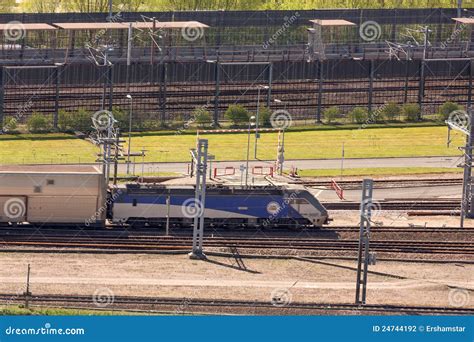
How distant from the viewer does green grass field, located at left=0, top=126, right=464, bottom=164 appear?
7200 centimetres

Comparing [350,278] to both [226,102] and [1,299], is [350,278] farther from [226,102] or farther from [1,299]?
[226,102]

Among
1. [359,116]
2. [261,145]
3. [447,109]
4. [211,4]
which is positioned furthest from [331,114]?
[211,4]

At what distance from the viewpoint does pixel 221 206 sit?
2237 inches

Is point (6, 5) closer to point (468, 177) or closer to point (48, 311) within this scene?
point (468, 177)

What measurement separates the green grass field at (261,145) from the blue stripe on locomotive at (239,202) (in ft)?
48.5

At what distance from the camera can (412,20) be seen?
317 feet

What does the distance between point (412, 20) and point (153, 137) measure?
27.1 meters

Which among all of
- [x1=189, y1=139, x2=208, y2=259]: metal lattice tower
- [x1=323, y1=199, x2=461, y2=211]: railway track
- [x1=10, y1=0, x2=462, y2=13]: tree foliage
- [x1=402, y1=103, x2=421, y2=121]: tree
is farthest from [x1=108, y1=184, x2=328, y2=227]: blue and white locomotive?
[x1=10, y1=0, x2=462, y2=13]: tree foliage

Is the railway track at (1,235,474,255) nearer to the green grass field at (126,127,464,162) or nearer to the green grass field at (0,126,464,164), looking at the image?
the green grass field at (0,126,464,164)

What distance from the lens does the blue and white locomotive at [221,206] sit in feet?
185

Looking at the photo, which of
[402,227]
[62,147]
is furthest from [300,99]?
[402,227]

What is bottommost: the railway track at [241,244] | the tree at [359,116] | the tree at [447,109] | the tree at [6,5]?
the railway track at [241,244]

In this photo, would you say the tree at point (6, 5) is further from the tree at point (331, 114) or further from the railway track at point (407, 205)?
the railway track at point (407, 205)

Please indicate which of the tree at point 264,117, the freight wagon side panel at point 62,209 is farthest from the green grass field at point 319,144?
the freight wagon side panel at point 62,209
